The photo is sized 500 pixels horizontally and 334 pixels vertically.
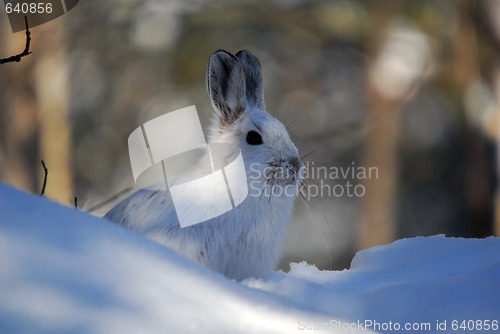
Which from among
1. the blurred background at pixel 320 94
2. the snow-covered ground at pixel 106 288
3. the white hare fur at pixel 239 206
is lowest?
the blurred background at pixel 320 94

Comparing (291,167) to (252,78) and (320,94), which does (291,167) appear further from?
(320,94)

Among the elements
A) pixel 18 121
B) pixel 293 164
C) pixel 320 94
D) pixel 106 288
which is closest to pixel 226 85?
pixel 293 164

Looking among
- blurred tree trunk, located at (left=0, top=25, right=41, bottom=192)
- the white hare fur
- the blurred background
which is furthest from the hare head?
blurred tree trunk, located at (left=0, top=25, right=41, bottom=192)

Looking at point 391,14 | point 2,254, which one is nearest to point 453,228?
point 391,14

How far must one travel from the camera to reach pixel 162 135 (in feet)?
7.77

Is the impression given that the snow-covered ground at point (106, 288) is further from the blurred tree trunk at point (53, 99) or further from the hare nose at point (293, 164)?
the blurred tree trunk at point (53, 99)

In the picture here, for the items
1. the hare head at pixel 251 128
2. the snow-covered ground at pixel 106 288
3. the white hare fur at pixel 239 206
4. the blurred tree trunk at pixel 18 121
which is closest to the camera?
the snow-covered ground at pixel 106 288

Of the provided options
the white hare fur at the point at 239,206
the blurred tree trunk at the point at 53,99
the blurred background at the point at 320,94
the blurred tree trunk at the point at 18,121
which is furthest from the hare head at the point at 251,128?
the blurred tree trunk at the point at 18,121

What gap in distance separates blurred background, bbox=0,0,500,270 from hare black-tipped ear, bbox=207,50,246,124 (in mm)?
1939

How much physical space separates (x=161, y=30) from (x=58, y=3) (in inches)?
35.0

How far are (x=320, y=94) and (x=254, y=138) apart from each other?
2.53 m

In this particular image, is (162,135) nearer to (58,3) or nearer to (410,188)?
(58,3)

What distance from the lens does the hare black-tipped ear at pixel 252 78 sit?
2.06m

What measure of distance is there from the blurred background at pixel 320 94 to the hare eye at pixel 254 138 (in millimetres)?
2036
